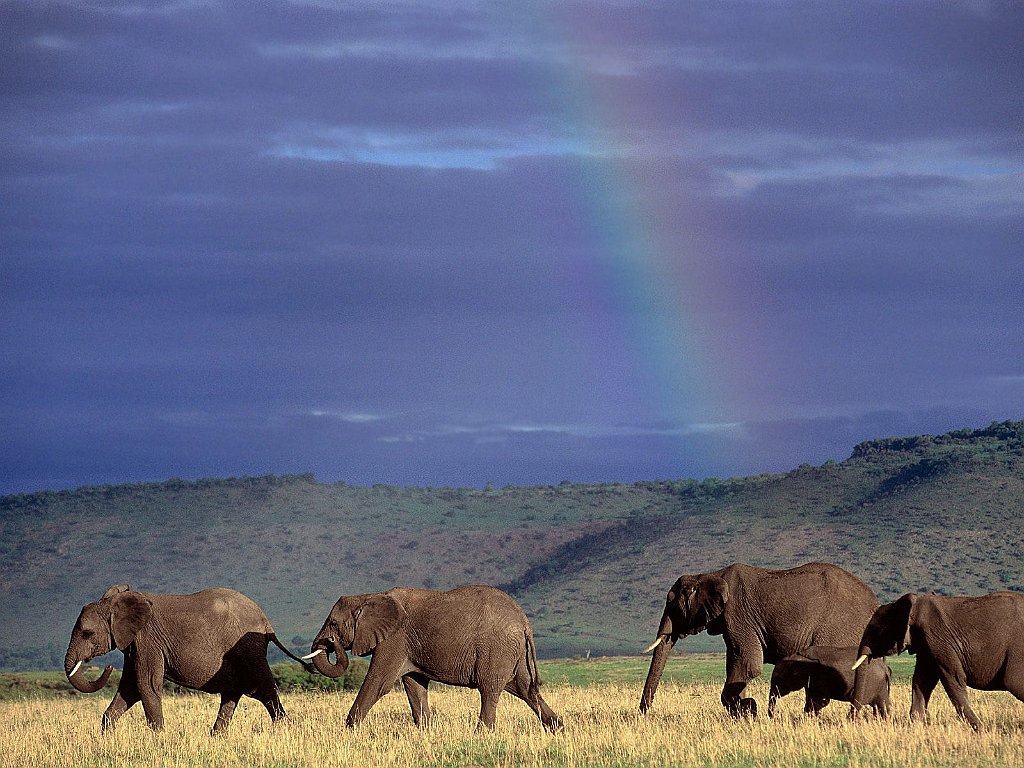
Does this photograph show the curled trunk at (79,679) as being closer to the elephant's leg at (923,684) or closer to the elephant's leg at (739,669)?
the elephant's leg at (739,669)

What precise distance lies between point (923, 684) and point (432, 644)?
24.2 feet

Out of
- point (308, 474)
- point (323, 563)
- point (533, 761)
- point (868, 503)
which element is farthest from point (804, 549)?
point (533, 761)

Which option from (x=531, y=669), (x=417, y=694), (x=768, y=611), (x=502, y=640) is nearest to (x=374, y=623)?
(x=417, y=694)

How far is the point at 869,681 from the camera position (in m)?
26.6

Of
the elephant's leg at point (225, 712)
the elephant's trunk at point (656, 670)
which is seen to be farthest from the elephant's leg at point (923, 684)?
the elephant's leg at point (225, 712)

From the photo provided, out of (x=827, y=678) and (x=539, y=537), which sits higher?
(x=827, y=678)

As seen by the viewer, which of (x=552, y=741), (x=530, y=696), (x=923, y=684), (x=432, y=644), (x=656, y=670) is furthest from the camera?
(x=656, y=670)

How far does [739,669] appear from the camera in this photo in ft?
91.7

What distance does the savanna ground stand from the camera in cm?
2269

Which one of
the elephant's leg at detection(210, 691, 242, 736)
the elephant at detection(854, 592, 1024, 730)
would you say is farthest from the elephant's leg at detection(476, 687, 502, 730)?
the elephant at detection(854, 592, 1024, 730)

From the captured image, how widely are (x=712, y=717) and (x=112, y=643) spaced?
950 centimetres

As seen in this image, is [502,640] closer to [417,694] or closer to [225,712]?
[417,694]

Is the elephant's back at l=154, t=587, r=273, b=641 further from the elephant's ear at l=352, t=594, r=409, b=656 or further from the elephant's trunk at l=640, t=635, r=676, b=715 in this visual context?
the elephant's trunk at l=640, t=635, r=676, b=715

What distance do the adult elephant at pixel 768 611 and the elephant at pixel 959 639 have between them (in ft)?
8.39
